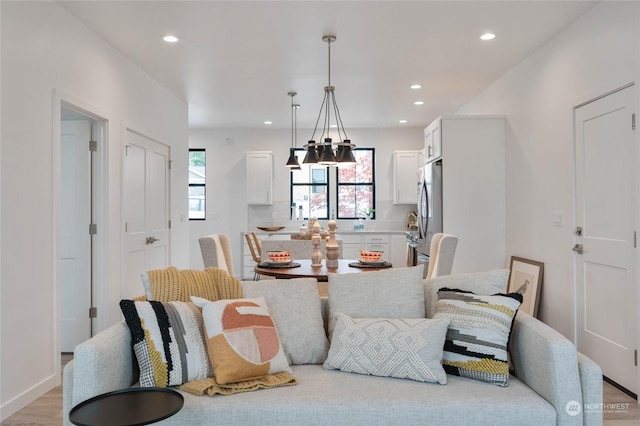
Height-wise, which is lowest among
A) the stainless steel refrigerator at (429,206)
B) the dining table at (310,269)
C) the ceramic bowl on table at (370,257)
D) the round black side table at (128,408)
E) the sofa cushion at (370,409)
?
the sofa cushion at (370,409)

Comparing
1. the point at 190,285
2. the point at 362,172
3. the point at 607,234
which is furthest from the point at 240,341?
the point at 362,172

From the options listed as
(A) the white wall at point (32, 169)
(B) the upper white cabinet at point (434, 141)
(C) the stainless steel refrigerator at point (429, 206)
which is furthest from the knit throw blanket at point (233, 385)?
(B) the upper white cabinet at point (434, 141)

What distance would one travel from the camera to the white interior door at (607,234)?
311 centimetres

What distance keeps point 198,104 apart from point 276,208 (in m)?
2.55

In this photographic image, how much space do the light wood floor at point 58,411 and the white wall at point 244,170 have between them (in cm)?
543

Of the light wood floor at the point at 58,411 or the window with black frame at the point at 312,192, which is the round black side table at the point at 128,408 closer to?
the light wood floor at the point at 58,411

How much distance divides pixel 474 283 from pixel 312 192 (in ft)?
21.0

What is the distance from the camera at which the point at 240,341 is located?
1992 mm

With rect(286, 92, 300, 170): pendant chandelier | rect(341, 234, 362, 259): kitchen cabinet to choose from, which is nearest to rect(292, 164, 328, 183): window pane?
rect(286, 92, 300, 170): pendant chandelier

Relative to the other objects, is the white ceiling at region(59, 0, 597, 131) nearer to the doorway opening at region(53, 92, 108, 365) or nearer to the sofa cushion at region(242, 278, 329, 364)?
the doorway opening at region(53, 92, 108, 365)

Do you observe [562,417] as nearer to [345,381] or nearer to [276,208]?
[345,381]

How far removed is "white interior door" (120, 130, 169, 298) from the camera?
4.70 m

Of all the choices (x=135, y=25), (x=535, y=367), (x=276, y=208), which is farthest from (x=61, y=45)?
(x=276, y=208)

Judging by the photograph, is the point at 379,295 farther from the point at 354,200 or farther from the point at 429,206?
the point at 354,200
